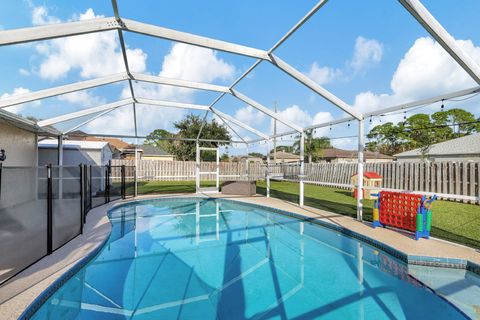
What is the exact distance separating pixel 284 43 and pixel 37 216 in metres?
7.62

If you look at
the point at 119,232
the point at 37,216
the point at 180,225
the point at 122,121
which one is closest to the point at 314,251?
the point at 180,225

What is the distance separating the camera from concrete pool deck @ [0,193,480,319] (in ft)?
9.68

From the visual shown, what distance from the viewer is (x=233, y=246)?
595 cm

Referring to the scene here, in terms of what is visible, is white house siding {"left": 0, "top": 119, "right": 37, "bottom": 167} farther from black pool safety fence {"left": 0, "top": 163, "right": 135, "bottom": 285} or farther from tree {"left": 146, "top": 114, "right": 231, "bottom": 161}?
tree {"left": 146, "top": 114, "right": 231, "bottom": 161}

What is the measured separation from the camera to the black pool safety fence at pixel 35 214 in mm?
4191

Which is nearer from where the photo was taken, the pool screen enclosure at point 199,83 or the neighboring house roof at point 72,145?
the pool screen enclosure at point 199,83

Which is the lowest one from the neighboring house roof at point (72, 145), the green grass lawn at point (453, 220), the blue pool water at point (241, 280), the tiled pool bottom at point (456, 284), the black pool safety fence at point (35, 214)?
the blue pool water at point (241, 280)

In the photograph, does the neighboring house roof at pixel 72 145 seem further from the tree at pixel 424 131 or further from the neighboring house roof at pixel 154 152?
the neighboring house roof at pixel 154 152

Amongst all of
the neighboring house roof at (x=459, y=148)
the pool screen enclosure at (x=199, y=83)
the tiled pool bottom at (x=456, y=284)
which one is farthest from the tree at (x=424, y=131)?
the tiled pool bottom at (x=456, y=284)

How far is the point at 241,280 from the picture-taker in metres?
4.20

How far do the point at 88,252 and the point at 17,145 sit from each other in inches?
253

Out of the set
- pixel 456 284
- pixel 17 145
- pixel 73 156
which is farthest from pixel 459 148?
pixel 17 145

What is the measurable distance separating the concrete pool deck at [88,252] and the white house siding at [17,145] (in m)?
3.07

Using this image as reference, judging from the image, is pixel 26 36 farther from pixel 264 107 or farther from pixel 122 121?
pixel 122 121
